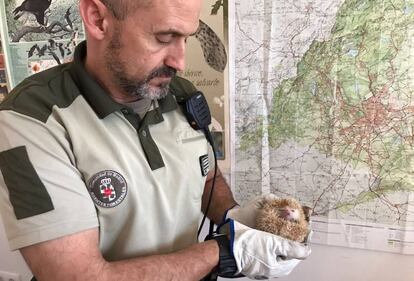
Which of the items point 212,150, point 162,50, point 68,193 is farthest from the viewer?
point 212,150

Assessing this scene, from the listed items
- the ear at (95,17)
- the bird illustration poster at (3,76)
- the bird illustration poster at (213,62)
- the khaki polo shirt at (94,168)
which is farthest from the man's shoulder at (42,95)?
the bird illustration poster at (3,76)

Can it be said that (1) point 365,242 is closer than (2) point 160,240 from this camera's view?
No

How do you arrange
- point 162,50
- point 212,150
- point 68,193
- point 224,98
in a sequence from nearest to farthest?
point 68,193 → point 162,50 → point 212,150 → point 224,98

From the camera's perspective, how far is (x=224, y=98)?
45.7 inches

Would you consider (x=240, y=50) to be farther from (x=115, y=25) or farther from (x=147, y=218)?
(x=147, y=218)

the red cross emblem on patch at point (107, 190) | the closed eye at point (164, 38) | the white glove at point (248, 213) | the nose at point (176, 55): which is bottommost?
the white glove at point (248, 213)

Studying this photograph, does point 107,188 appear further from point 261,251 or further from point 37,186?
point 261,251

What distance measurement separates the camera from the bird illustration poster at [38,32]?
1.27 metres

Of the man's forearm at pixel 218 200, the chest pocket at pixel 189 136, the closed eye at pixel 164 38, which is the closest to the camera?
the closed eye at pixel 164 38

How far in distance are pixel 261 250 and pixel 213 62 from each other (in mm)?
575

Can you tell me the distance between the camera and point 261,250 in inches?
33.5

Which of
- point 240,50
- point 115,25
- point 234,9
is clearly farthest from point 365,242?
point 115,25

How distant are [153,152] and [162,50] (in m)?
0.22

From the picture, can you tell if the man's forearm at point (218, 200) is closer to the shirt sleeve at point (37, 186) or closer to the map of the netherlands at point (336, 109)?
the map of the netherlands at point (336, 109)
